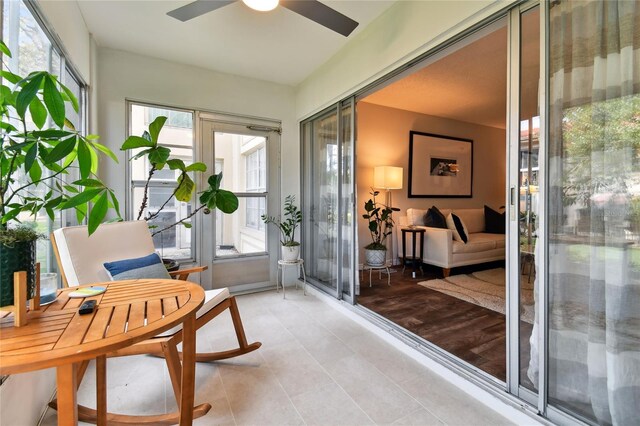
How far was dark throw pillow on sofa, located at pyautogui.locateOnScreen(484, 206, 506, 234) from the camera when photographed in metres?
4.84

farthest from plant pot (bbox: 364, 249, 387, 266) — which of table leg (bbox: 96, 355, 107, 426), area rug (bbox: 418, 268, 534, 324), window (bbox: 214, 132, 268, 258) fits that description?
table leg (bbox: 96, 355, 107, 426)

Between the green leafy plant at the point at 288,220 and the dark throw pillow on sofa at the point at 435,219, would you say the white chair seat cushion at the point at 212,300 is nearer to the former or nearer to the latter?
the green leafy plant at the point at 288,220

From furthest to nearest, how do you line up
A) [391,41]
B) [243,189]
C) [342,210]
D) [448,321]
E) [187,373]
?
[243,189], [342,210], [448,321], [391,41], [187,373]

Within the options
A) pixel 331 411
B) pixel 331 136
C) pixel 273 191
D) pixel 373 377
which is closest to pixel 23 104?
pixel 331 411

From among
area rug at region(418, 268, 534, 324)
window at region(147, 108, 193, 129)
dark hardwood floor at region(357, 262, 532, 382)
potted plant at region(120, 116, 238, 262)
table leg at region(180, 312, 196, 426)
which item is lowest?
dark hardwood floor at region(357, 262, 532, 382)

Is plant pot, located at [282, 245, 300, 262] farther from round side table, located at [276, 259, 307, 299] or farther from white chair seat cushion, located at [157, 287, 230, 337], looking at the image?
white chair seat cushion, located at [157, 287, 230, 337]

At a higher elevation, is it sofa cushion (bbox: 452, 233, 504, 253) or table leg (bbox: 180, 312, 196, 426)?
sofa cushion (bbox: 452, 233, 504, 253)

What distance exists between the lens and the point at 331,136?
333 cm

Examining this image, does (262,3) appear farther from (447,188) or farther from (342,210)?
(447,188)

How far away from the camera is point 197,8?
1.87 m

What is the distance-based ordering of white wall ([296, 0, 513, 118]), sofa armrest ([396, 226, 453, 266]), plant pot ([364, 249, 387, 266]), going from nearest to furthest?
white wall ([296, 0, 513, 118]), plant pot ([364, 249, 387, 266]), sofa armrest ([396, 226, 453, 266])

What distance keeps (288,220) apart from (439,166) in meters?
2.97

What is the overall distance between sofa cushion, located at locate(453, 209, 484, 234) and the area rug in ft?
2.47

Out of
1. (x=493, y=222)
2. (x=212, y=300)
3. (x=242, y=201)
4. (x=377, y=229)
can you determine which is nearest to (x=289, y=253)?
(x=242, y=201)
